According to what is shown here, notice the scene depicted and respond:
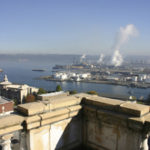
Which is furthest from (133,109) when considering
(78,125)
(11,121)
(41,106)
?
(11,121)

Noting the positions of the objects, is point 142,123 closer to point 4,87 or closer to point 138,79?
point 4,87

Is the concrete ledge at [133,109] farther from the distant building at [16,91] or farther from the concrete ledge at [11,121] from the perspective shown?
the distant building at [16,91]

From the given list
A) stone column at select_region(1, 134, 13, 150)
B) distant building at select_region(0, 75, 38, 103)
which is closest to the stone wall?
stone column at select_region(1, 134, 13, 150)

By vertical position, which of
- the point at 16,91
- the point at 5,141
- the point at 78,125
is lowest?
the point at 16,91

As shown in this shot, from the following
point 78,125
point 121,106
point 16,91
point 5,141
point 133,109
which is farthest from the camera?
point 16,91

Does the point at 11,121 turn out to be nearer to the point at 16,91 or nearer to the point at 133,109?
the point at 133,109

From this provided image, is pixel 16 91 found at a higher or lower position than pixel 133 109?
lower

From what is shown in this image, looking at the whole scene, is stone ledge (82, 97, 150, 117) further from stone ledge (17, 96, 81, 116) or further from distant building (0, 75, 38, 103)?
distant building (0, 75, 38, 103)

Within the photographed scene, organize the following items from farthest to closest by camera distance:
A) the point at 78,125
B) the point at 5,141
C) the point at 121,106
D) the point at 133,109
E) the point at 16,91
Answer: the point at 16,91
the point at 78,125
the point at 121,106
the point at 133,109
the point at 5,141

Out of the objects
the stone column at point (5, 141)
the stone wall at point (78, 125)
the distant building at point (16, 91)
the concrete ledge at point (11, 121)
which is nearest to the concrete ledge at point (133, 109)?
the stone wall at point (78, 125)
